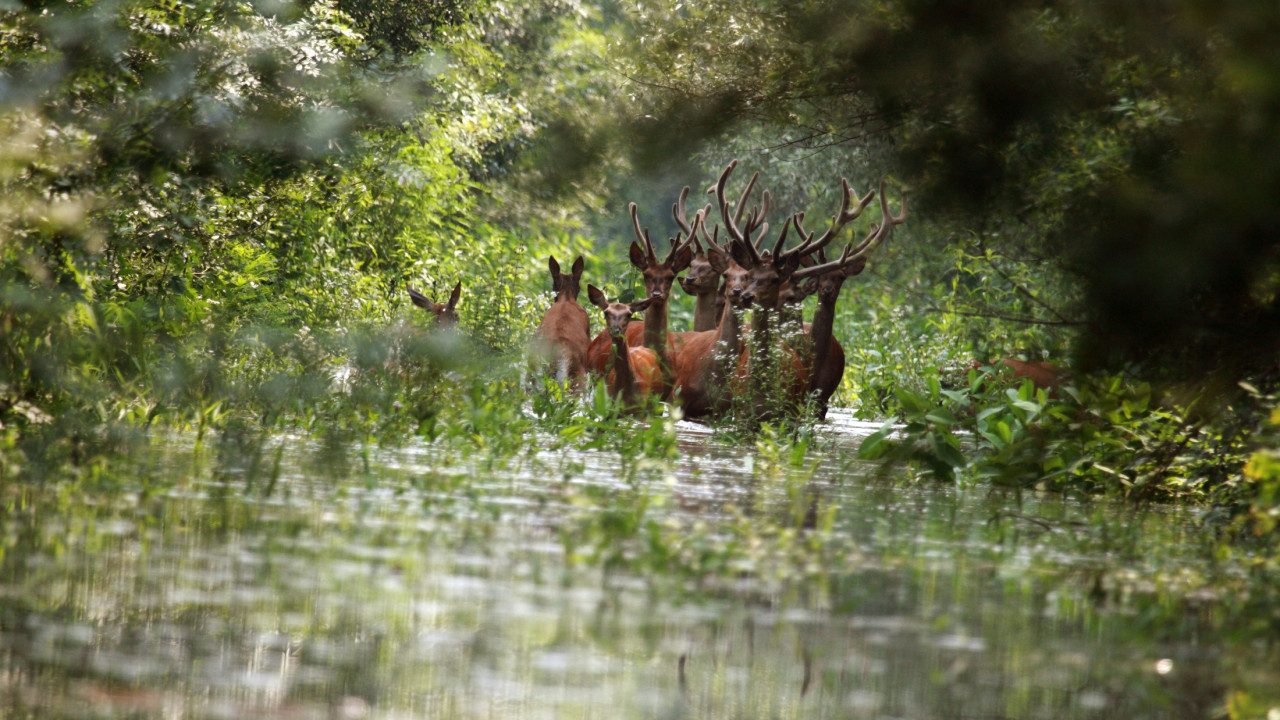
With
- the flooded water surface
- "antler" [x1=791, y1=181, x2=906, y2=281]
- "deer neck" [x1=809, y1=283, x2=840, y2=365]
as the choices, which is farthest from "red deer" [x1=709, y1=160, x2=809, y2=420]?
the flooded water surface

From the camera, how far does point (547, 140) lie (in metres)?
6.93

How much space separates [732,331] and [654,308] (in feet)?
5.67

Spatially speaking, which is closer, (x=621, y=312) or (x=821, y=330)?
(x=821, y=330)

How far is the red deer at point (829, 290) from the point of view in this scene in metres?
11.8

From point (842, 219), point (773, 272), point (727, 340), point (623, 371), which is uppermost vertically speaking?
point (842, 219)

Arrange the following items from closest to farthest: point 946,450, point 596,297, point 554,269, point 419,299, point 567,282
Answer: point 946,450, point 596,297, point 419,299, point 554,269, point 567,282

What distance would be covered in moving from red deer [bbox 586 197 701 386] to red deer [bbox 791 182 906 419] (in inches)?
49.9

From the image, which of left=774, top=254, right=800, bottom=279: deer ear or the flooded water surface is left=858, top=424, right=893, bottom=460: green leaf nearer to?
the flooded water surface

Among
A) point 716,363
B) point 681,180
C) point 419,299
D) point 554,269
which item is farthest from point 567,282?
point 681,180

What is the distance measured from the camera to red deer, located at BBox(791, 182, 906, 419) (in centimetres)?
1184

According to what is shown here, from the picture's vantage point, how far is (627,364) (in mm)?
12164

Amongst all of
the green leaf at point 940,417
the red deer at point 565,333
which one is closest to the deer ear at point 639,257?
the red deer at point 565,333

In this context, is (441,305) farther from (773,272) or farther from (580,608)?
(580,608)

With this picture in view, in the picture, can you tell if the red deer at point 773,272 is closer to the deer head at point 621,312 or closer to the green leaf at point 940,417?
the deer head at point 621,312
